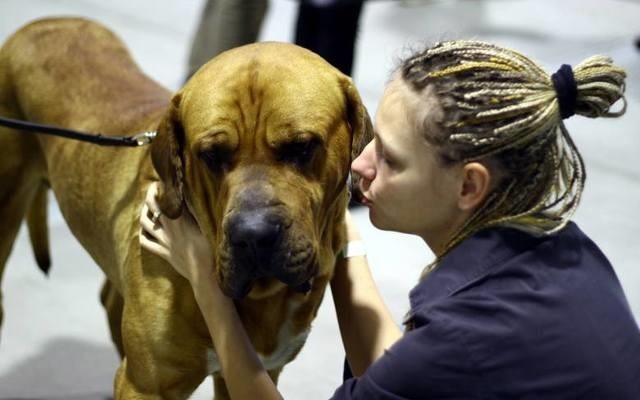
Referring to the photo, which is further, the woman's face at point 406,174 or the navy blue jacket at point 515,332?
the woman's face at point 406,174

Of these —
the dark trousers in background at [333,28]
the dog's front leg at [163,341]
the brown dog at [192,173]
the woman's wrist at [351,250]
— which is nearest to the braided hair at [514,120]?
the brown dog at [192,173]

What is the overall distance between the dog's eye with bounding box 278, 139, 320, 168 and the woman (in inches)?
3.9

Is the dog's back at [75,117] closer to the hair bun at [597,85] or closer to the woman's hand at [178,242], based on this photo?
the woman's hand at [178,242]

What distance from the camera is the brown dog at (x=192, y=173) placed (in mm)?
2176

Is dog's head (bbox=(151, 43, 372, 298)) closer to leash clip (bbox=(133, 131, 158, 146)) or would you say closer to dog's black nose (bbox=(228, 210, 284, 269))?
dog's black nose (bbox=(228, 210, 284, 269))

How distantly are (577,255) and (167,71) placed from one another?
4345mm

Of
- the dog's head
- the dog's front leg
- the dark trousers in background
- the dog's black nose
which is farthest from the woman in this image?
the dark trousers in background

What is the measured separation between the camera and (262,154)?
2.19 meters

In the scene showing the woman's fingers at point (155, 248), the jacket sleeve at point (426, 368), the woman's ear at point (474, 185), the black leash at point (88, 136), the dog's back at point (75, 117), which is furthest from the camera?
the dog's back at point (75, 117)

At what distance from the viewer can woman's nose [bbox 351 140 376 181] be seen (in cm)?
222

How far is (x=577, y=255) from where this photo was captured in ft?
6.77

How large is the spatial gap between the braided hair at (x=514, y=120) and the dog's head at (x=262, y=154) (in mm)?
220

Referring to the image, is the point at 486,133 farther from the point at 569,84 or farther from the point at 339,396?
the point at 339,396

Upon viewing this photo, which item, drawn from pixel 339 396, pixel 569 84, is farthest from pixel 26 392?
pixel 569 84
